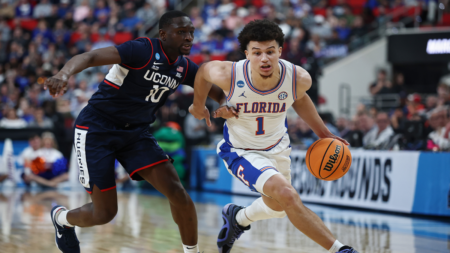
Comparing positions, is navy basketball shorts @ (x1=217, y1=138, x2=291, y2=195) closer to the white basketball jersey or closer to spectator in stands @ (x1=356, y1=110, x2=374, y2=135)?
the white basketball jersey

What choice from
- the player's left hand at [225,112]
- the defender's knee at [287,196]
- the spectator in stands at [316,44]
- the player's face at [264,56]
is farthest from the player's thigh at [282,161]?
the spectator in stands at [316,44]

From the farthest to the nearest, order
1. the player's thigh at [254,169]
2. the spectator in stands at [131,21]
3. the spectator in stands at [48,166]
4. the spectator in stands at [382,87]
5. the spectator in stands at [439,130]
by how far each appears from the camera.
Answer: the spectator in stands at [131,21] → the spectator in stands at [382,87] → the spectator in stands at [48,166] → the spectator in stands at [439,130] → the player's thigh at [254,169]

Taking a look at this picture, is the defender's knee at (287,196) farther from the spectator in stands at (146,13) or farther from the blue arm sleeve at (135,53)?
the spectator in stands at (146,13)

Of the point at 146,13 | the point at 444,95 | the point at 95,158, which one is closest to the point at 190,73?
the point at 95,158

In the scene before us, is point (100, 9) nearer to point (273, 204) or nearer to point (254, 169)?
point (273, 204)

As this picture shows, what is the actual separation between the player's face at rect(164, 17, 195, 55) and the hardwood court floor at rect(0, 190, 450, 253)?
Result: 6.86 ft

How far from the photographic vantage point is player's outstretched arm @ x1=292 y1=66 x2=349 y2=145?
4.32m

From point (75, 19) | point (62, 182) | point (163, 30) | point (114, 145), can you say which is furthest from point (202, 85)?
point (75, 19)

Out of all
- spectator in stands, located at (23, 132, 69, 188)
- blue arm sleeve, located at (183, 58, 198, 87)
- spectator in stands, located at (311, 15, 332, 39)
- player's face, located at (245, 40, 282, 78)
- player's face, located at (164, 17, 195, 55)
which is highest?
spectator in stands, located at (311, 15, 332, 39)

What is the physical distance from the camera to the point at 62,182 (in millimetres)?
13508

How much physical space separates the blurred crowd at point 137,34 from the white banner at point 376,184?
217 cm

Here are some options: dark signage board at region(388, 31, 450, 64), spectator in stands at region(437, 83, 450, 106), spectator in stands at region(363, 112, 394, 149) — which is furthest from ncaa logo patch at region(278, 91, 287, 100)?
dark signage board at region(388, 31, 450, 64)

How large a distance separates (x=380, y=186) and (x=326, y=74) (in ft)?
26.7

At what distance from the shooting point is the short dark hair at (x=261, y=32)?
4.09 m
